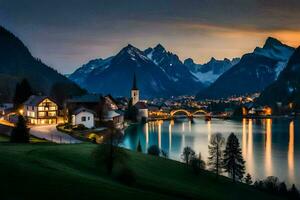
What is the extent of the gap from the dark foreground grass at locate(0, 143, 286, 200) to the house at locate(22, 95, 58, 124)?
38054 millimetres

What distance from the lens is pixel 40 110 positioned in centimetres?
7212

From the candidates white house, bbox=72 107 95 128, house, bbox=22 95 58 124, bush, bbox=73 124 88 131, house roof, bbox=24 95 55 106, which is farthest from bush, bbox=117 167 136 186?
white house, bbox=72 107 95 128

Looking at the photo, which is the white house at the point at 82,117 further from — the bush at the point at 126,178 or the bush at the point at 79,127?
the bush at the point at 126,178

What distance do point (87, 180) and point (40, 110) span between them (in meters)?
54.1

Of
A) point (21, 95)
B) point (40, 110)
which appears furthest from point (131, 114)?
point (40, 110)

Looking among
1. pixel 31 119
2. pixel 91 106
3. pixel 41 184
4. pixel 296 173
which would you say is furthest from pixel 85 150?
pixel 91 106

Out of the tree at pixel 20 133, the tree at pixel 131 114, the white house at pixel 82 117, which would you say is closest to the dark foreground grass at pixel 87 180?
the tree at pixel 20 133

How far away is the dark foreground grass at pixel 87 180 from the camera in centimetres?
1650

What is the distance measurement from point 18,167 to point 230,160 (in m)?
26.7

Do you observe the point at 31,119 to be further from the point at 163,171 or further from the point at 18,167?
the point at 18,167

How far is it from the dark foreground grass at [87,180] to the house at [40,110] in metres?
38.1

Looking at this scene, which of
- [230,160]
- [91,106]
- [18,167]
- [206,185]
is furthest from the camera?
[91,106]

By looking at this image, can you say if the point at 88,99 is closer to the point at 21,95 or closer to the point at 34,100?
the point at 21,95

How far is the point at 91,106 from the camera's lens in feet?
299
